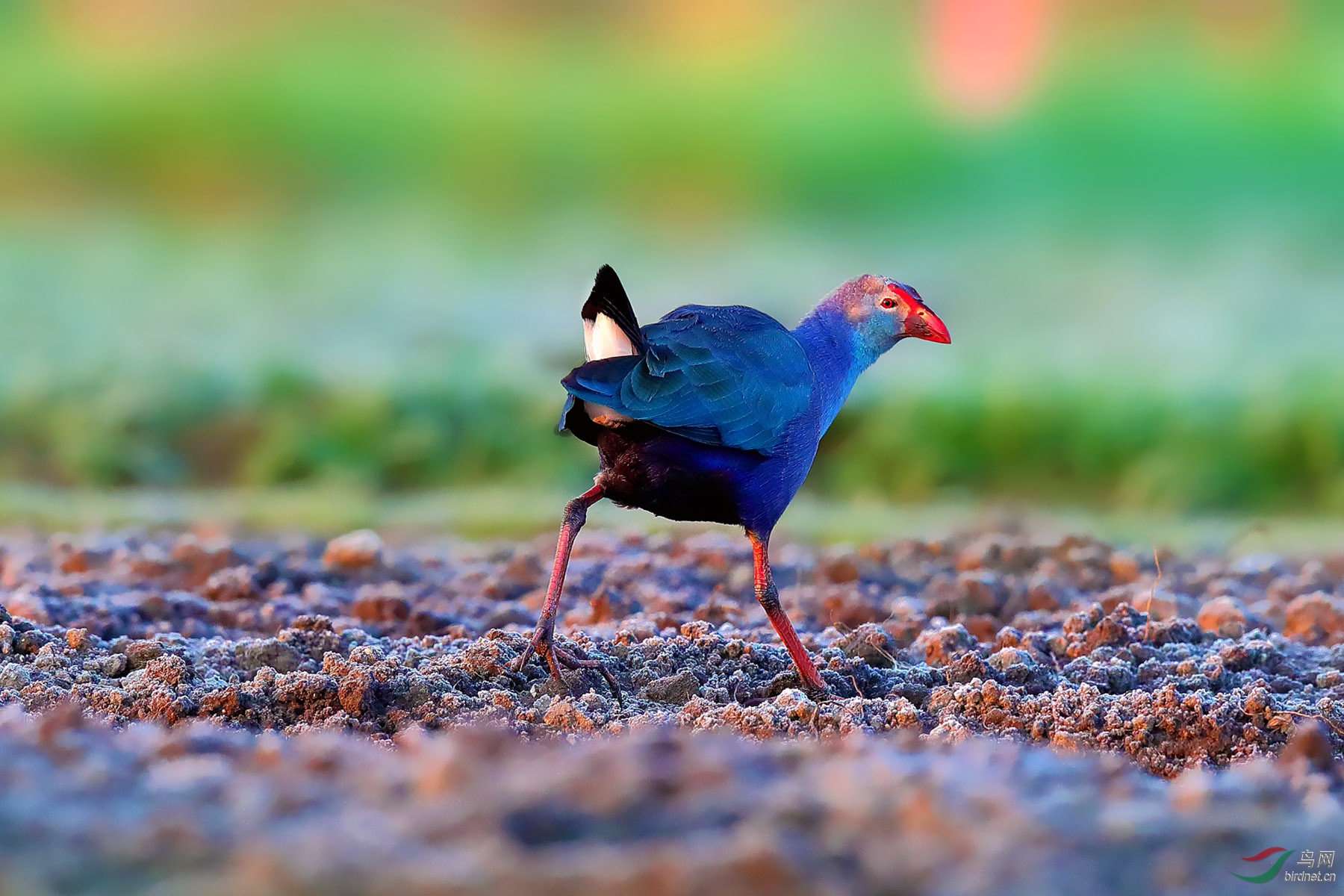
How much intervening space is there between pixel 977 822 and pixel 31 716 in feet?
8.13

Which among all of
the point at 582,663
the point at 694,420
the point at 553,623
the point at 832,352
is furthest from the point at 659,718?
the point at 832,352

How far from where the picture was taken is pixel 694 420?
3.93m

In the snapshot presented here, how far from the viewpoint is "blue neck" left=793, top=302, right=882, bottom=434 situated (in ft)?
14.6

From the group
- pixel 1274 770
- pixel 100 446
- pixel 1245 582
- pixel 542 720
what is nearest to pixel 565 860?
pixel 542 720

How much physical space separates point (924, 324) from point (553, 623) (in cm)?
159

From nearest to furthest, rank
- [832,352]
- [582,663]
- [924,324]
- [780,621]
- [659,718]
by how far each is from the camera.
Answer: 1. [659,718]
2. [582,663]
3. [780,621]
4. [832,352]
5. [924,324]

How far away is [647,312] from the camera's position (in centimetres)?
876

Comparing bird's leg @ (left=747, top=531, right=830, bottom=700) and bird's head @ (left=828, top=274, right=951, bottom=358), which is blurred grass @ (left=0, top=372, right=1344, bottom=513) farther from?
bird's leg @ (left=747, top=531, right=830, bottom=700)

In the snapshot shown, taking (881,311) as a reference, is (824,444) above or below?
below

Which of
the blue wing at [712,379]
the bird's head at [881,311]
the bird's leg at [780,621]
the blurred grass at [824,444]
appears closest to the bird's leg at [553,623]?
the blue wing at [712,379]

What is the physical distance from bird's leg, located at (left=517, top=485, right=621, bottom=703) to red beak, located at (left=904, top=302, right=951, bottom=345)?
1226 millimetres

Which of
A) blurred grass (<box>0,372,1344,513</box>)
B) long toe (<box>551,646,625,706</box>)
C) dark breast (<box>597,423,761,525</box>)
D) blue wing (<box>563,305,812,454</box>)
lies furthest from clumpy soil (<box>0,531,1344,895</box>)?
blurred grass (<box>0,372,1344,513</box>)

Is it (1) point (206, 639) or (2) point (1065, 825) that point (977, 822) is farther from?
(1) point (206, 639)

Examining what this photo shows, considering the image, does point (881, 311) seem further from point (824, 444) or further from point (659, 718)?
point (824, 444)
